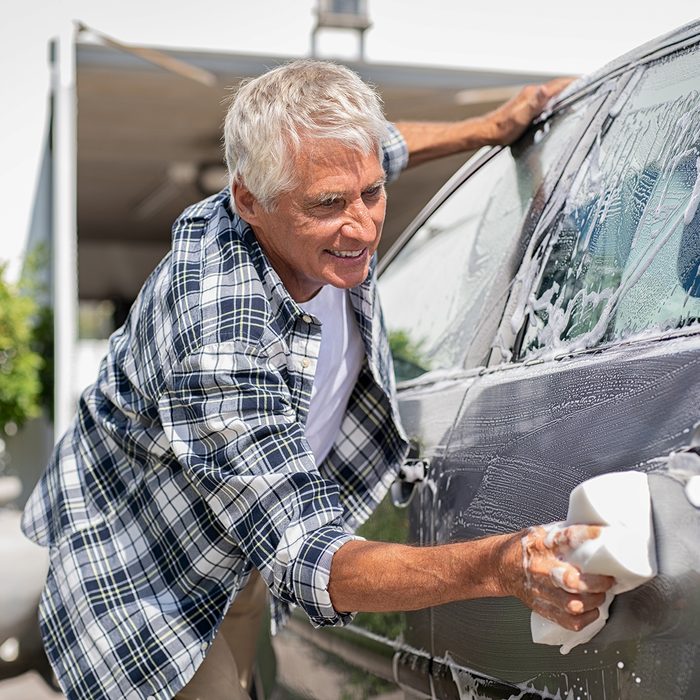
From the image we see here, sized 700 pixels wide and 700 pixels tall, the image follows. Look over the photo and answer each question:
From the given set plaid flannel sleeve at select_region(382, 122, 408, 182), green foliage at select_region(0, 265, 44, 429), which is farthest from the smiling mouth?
green foliage at select_region(0, 265, 44, 429)

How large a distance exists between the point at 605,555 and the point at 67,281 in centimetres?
648

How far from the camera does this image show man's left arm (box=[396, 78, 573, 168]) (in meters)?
2.28

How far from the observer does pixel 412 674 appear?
1792mm

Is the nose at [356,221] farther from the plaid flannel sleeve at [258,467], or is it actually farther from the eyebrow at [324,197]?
the plaid flannel sleeve at [258,467]

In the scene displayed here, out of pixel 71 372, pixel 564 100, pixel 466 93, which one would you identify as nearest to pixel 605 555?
pixel 564 100

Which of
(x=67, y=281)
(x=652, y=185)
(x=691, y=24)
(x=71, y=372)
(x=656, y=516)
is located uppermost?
(x=691, y=24)

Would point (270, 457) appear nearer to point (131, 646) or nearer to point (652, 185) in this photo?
point (131, 646)

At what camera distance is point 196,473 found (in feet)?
5.35

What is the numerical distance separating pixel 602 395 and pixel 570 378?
111 millimetres

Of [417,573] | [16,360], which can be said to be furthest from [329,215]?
[16,360]

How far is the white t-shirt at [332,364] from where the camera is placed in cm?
197

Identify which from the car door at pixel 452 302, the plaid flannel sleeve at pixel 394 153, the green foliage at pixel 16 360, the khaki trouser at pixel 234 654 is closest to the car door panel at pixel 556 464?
the car door at pixel 452 302

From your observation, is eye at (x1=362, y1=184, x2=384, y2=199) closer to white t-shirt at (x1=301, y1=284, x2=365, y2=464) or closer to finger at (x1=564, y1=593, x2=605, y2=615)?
white t-shirt at (x1=301, y1=284, x2=365, y2=464)

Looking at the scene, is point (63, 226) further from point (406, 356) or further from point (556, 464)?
point (556, 464)
